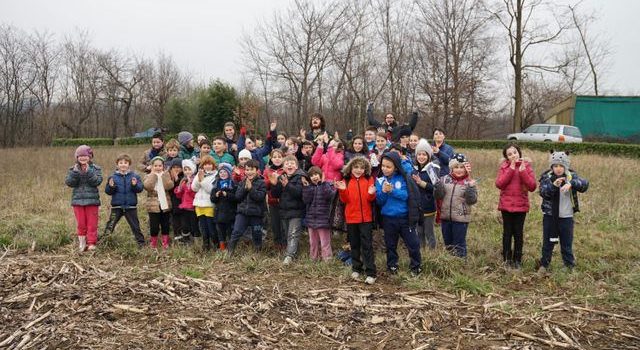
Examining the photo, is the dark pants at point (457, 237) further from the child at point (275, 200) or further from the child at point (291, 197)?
the child at point (275, 200)

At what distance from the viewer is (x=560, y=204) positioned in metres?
6.22

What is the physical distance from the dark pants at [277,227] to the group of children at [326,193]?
16 mm

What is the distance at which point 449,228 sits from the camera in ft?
A: 21.9

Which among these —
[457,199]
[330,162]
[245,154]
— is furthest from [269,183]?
[457,199]

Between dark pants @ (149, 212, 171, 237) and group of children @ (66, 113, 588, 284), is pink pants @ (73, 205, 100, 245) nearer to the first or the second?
group of children @ (66, 113, 588, 284)

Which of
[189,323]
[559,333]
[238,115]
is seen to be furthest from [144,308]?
[238,115]

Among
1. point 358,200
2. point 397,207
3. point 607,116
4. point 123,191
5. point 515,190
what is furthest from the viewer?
point 607,116

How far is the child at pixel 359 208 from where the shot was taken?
601cm

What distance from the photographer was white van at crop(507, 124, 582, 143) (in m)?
21.2

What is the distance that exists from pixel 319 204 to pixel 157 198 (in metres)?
2.76

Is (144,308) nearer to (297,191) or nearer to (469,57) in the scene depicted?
(297,191)

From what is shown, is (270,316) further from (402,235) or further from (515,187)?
(515,187)

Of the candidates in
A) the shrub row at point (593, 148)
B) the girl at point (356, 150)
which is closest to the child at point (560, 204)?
the girl at point (356, 150)

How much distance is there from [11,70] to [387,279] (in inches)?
1454
